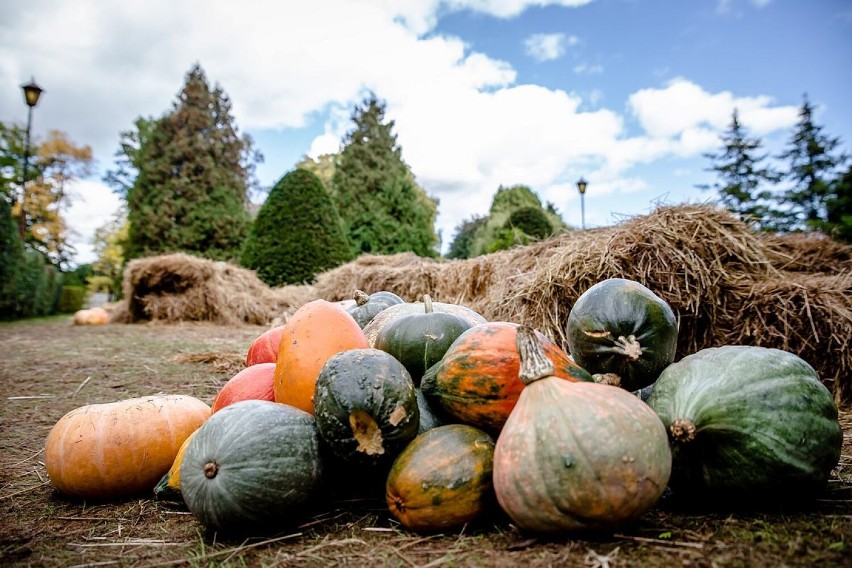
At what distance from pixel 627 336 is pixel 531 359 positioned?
0.64 meters

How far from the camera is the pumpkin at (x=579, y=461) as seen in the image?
135cm

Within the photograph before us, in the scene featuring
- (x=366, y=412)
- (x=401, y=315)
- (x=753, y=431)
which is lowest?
(x=753, y=431)

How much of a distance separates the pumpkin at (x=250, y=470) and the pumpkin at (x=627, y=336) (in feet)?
3.88

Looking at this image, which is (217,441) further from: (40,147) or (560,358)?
(40,147)

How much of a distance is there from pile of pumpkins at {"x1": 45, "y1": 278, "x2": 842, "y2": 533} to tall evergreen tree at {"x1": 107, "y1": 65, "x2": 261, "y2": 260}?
17.4 metres

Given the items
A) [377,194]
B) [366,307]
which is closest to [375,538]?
[366,307]

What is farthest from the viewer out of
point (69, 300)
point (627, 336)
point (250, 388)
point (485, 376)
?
point (69, 300)

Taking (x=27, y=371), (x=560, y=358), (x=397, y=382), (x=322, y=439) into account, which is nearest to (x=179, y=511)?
(x=322, y=439)

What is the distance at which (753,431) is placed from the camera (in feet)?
5.30

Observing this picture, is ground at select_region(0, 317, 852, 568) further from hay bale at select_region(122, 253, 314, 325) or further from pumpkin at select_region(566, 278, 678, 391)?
hay bale at select_region(122, 253, 314, 325)

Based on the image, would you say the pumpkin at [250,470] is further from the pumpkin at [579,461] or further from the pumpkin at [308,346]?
the pumpkin at [579,461]

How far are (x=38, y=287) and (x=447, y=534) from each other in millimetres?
20017

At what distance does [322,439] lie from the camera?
72.2 inches

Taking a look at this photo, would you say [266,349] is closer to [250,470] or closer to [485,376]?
[250,470]
